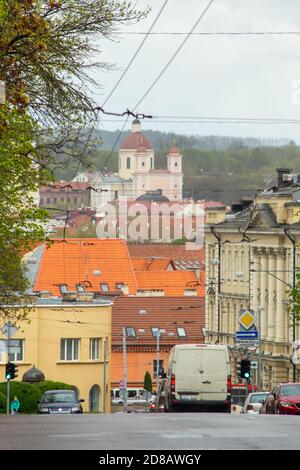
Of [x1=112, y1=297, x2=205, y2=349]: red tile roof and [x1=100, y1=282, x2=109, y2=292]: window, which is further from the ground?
[x1=100, y1=282, x2=109, y2=292]: window

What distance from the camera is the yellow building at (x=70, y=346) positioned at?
7912 cm

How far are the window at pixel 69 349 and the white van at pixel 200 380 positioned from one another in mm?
42056

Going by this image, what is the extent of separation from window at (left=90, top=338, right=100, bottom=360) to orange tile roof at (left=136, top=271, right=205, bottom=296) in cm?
3158

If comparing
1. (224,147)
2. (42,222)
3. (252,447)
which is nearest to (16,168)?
(42,222)

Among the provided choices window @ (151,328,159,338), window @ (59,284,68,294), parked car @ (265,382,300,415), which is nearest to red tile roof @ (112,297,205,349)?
window @ (151,328,159,338)

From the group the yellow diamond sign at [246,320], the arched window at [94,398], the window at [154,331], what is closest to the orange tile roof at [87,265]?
the window at [154,331]

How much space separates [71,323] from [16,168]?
47451 millimetres

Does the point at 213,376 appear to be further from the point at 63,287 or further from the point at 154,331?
the point at 63,287

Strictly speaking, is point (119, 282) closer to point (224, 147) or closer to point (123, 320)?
point (123, 320)

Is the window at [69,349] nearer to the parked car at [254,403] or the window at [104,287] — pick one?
the window at [104,287]

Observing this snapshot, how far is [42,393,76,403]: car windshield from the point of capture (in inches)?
1678

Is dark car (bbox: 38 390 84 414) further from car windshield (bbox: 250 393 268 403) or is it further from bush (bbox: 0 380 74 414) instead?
bush (bbox: 0 380 74 414)

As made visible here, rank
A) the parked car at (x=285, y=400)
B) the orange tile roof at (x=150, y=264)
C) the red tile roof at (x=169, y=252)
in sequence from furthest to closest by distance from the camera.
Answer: the red tile roof at (x=169, y=252) < the orange tile roof at (x=150, y=264) < the parked car at (x=285, y=400)

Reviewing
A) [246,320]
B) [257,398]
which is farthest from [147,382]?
[257,398]
